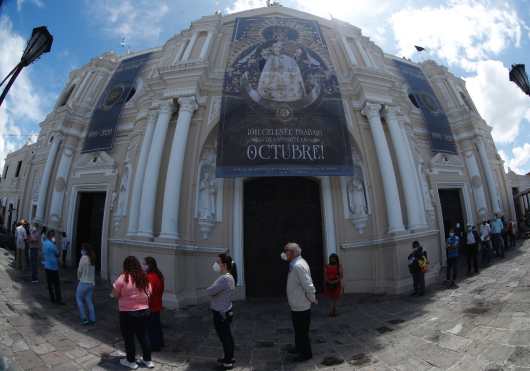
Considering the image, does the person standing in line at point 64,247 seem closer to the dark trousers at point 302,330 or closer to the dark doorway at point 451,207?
the dark trousers at point 302,330

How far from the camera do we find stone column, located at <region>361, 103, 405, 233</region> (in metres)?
7.25

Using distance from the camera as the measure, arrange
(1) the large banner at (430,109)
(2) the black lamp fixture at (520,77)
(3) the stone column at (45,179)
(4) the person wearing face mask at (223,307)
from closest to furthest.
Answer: (4) the person wearing face mask at (223,307) < (2) the black lamp fixture at (520,77) < (3) the stone column at (45,179) < (1) the large banner at (430,109)

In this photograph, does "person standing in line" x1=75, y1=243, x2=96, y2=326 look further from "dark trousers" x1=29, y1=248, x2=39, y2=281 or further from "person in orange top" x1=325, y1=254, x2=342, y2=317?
"person in orange top" x1=325, y1=254, x2=342, y2=317

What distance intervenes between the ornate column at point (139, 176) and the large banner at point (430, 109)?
433 inches

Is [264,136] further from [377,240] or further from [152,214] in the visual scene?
[377,240]

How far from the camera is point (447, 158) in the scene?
10.8m

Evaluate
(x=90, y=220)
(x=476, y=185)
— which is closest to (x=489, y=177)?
(x=476, y=185)

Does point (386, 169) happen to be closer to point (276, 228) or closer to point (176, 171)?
point (276, 228)

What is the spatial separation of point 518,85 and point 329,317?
252 inches

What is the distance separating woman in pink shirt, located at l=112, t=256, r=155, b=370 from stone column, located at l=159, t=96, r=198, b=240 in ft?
11.9

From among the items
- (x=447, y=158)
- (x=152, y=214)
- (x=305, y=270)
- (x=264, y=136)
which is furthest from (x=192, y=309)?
(x=447, y=158)

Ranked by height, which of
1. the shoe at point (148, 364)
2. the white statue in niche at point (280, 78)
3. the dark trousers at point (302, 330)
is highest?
the white statue in niche at point (280, 78)

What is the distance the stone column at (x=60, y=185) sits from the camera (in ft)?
31.4

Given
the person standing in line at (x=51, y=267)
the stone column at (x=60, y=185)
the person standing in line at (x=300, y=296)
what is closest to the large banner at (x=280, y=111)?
the person standing in line at (x=51, y=267)
